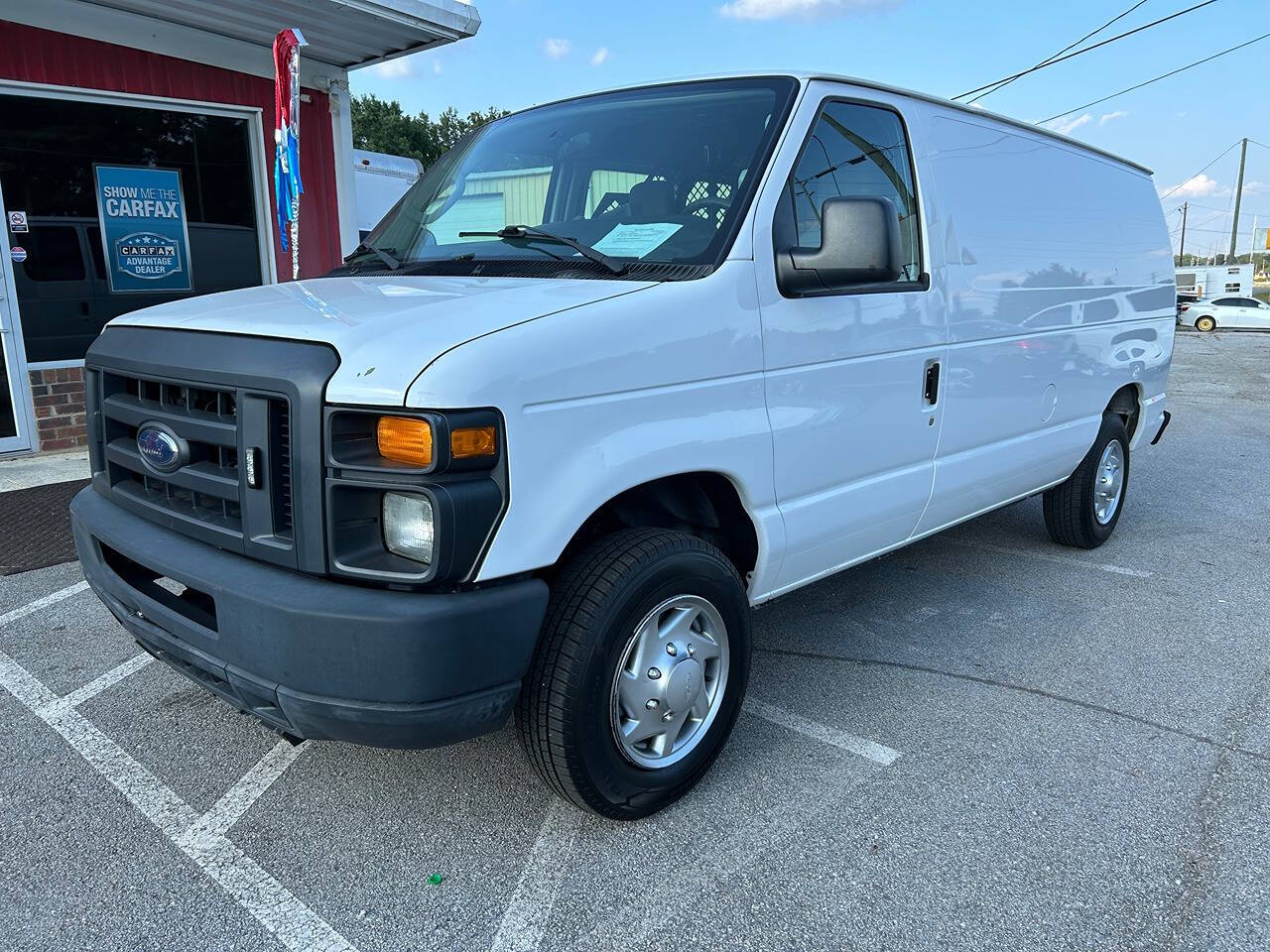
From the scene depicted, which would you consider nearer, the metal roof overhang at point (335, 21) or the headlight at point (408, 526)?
the headlight at point (408, 526)

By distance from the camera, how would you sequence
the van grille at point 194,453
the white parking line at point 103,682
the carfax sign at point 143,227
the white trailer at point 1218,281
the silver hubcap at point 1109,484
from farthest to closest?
the white trailer at point 1218,281 → the carfax sign at point 143,227 → the silver hubcap at point 1109,484 → the white parking line at point 103,682 → the van grille at point 194,453

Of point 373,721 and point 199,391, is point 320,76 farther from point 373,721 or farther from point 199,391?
point 373,721

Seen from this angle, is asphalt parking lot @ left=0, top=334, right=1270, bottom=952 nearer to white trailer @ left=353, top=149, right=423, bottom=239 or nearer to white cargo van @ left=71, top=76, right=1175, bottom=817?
white cargo van @ left=71, top=76, right=1175, bottom=817

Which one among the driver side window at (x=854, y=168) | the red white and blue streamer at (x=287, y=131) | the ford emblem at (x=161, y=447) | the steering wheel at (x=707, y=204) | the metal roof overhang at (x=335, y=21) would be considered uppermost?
the metal roof overhang at (x=335, y=21)

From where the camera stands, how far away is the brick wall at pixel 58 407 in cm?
738

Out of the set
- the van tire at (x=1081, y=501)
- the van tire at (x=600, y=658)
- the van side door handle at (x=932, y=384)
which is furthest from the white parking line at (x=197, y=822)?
the van tire at (x=1081, y=501)

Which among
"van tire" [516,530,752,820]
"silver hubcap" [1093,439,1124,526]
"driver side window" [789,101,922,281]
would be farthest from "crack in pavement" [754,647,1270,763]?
"silver hubcap" [1093,439,1124,526]

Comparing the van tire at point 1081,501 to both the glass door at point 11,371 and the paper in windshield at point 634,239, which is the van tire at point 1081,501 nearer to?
the paper in windshield at point 634,239

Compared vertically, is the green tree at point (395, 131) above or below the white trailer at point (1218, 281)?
above

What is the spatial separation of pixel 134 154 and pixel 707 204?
22.4 feet

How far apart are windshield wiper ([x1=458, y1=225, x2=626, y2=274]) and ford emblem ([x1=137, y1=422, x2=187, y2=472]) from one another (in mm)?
1194

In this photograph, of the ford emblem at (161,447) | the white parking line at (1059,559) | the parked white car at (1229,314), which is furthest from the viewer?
the parked white car at (1229,314)

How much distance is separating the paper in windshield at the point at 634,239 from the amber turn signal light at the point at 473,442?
3.04 feet

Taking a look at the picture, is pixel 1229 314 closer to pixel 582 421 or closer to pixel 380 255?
pixel 380 255
